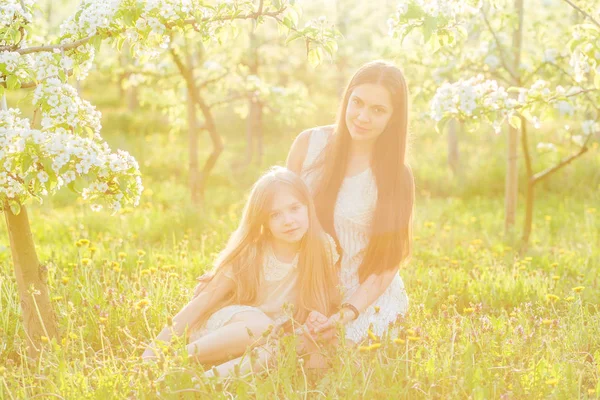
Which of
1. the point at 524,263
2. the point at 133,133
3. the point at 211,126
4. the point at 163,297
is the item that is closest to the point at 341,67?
Answer: the point at 133,133

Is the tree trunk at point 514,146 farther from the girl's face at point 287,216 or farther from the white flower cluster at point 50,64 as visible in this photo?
the white flower cluster at point 50,64

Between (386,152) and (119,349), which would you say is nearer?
(119,349)

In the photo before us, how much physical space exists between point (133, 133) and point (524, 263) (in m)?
Result: 10.0

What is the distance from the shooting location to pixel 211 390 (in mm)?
2693

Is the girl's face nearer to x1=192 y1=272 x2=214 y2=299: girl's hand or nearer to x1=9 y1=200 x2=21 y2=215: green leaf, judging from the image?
x1=192 y1=272 x2=214 y2=299: girl's hand

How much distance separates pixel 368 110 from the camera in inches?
143

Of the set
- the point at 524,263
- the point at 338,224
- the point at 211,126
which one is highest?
the point at 211,126

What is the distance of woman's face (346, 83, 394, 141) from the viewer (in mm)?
3625

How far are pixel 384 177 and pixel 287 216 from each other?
706mm

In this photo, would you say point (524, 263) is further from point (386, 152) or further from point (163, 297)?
point (163, 297)

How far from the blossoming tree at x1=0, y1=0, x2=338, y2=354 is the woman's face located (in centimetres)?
63

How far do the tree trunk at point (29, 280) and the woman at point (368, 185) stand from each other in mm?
1484

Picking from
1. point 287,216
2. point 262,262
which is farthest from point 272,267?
point 287,216

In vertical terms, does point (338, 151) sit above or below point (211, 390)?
above
